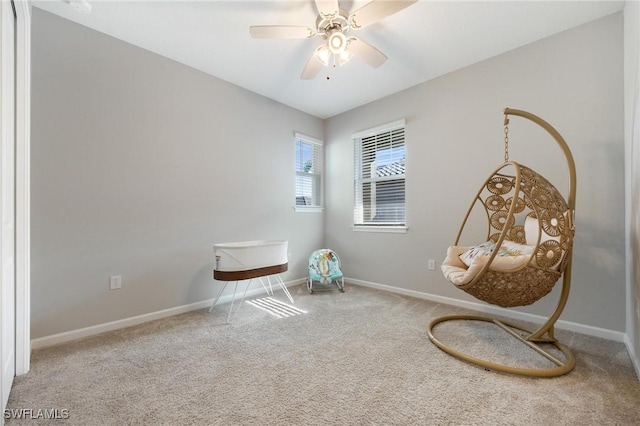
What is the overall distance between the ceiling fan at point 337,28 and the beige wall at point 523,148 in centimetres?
123

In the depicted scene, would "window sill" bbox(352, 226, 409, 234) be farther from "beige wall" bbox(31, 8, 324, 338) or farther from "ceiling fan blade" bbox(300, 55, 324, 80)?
"ceiling fan blade" bbox(300, 55, 324, 80)

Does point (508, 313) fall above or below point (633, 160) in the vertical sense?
below

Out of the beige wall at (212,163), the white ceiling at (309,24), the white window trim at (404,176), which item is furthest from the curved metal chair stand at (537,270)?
the white window trim at (404,176)

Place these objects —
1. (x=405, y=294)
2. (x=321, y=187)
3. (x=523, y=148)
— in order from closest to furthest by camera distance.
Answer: (x=523, y=148) < (x=405, y=294) < (x=321, y=187)

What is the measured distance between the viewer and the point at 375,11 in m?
1.82

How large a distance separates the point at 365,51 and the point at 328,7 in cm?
50

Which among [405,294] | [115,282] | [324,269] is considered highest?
[115,282]

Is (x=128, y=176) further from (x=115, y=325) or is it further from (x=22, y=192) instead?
(x=115, y=325)

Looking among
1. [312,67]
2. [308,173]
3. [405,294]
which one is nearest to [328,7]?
[312,67]

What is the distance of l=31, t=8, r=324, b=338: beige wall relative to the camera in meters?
2.07

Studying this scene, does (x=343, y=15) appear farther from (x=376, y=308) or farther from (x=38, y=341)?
(x=38, y=341)

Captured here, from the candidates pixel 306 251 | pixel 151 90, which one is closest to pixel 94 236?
pixel 151 90

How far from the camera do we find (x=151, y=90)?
2588mm

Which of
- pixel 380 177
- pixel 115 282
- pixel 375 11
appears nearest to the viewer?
pixel 375 11
